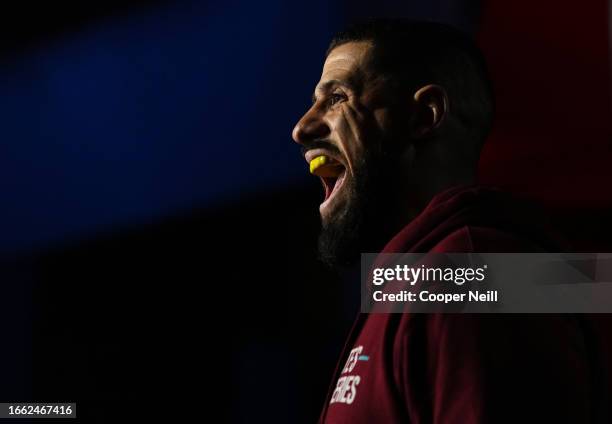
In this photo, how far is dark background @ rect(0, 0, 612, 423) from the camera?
1.72 metres

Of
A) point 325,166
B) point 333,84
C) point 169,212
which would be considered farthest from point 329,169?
point 169,212

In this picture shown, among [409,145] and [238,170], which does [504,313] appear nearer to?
[409,145]

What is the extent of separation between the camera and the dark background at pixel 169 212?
1.72 m

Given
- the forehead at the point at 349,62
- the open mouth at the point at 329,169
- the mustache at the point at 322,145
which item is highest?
the forehead at the point at 349,62

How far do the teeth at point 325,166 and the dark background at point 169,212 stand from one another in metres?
0.57

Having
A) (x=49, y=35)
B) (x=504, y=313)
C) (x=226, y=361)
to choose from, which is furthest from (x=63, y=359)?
(x=504, y=313)

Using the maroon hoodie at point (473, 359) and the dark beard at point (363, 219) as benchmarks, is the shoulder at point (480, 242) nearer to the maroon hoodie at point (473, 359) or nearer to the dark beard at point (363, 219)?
the maroon hoodie at point (473, 359)

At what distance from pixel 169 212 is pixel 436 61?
0.79 meters

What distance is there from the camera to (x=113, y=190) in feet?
5.76

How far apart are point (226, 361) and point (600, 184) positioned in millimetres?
821

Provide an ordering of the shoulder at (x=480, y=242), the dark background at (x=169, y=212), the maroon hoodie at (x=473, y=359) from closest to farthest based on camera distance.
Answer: the maroon hoodie at (x=473, y=359), the shoulder at (x=480, y=242), the dark background at (x=169, y=212)

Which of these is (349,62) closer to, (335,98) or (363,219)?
(335,98)

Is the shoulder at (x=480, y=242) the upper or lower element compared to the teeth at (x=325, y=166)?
lower

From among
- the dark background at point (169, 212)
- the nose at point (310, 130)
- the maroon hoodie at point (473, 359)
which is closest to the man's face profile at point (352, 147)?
the nose at point (310, 130)
